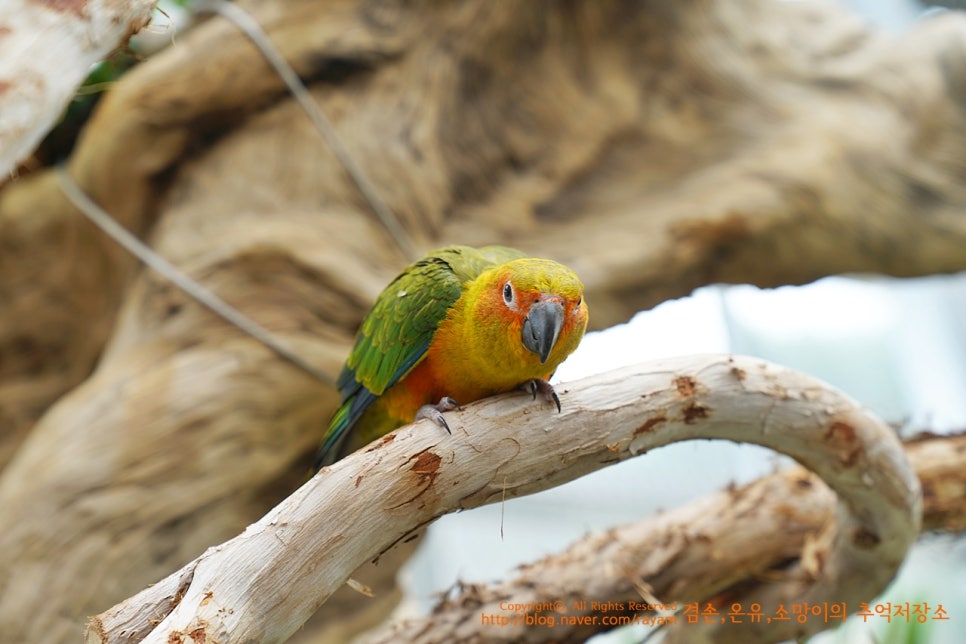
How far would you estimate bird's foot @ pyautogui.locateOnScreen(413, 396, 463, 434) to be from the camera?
2088 mm

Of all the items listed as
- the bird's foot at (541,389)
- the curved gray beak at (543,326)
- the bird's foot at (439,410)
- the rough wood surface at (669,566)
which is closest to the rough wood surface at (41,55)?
the bird's foot at (439,410)

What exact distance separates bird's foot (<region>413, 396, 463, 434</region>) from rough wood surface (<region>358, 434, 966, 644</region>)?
1.10 meters

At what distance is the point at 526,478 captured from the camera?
216cm

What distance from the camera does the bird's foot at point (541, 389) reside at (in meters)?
2.22

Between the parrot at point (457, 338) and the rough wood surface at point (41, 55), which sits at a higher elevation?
the rough wood surface at point (41, 55)

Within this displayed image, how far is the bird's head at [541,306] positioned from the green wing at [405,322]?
10.3 inches

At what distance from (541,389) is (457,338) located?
0.32 m

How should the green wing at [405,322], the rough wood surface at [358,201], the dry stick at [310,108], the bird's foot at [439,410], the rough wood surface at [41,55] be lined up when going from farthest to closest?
the dry stick at [310,108], the rough wood surface at [358,201], the green wing at [405,322], the bird's foot at [439,410], the rough wood surface at [41,55]

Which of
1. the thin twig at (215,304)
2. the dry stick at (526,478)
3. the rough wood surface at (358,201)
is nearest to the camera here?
the dry stick at (526,478)

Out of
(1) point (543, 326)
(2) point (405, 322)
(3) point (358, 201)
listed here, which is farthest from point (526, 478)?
(3) point (358, 201)

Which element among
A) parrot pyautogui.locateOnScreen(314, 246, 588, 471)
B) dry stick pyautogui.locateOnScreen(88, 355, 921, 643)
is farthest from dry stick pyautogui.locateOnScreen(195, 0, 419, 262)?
dry stick pyautogui.locateOnScreen(88, 355, 921, 643)

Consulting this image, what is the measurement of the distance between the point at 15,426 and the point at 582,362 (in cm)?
349

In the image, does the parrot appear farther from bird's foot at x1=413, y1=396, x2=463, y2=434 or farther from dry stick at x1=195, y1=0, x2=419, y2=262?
dry stick at x1=195, y1=0, x2=419, y2=262

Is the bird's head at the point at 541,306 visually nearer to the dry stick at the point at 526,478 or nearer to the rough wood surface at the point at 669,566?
the dry stick at the point at 526,478
